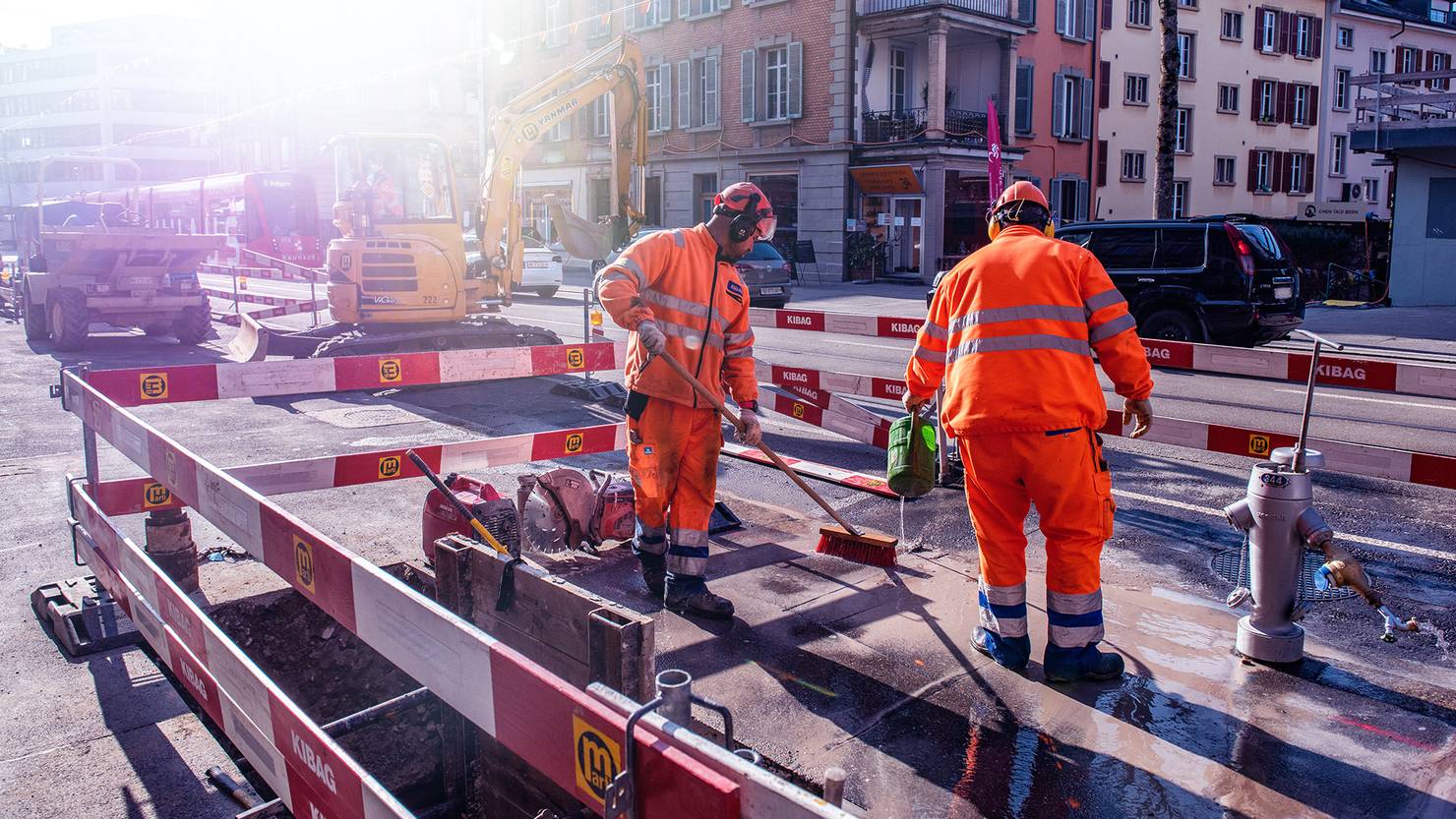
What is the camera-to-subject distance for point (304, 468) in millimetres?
5180

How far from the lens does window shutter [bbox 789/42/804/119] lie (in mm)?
33906

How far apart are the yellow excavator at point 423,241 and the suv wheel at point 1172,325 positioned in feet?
23.5

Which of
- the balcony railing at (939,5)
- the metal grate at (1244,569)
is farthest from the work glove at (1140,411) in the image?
the balcony railing at (939,5)

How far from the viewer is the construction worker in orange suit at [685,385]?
16.0ft

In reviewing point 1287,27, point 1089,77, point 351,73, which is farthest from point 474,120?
point 1287,27

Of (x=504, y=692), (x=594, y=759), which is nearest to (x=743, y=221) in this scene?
(x=504, y=692)

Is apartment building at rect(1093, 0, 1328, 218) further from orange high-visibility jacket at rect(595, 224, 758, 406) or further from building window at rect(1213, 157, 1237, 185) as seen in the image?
orange high-visibility jacket at rect(595, 224, 758, 406)

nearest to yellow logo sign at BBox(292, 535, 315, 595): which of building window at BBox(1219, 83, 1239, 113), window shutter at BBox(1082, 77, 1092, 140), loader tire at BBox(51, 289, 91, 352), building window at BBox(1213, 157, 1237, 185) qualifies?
loader tire at BBox(51, 289, 91, 352)

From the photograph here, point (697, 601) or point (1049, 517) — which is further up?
point (1049, 517)

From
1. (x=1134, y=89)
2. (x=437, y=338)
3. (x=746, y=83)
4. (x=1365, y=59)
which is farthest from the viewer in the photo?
(x=1365, y=59)

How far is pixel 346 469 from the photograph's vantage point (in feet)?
17.4

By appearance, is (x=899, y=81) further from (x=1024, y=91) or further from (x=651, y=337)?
(x=651, y=337)

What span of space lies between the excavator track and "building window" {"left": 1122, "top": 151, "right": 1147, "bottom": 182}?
3127 centimetres

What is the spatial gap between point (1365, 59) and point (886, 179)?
85.2 ft
